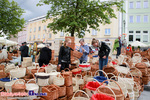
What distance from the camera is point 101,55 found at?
4082 mm

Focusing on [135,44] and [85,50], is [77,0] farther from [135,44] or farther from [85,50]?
[135,44]

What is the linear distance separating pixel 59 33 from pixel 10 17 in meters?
14.6

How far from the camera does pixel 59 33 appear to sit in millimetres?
29391

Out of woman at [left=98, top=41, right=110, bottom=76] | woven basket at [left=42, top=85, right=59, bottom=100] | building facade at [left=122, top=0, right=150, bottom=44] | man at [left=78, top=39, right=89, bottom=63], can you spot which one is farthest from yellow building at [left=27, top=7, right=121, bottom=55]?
woven basket at [left=42, top=85, right=59, bottom=100]

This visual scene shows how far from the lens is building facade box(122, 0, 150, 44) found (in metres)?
23.8

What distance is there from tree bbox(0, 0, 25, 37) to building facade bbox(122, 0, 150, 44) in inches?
731

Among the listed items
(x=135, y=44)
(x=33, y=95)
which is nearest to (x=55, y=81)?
(x=33, y=95)

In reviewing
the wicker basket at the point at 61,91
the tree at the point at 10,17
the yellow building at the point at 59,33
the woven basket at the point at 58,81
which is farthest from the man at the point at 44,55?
the tree at the point at 10,17

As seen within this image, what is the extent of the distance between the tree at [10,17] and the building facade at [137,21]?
18.6 m

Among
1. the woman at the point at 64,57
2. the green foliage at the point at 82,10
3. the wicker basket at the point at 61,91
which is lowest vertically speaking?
the wicker basket at the point at 61,91

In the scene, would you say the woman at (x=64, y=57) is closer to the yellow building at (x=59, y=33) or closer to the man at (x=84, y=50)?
the man at (x=84, y=50)

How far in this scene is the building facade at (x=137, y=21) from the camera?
935 inches

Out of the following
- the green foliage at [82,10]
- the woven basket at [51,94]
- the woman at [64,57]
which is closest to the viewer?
the woven basket at [51,94]

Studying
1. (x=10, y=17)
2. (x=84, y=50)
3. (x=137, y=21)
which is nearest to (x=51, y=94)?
(x=84, y=50)
